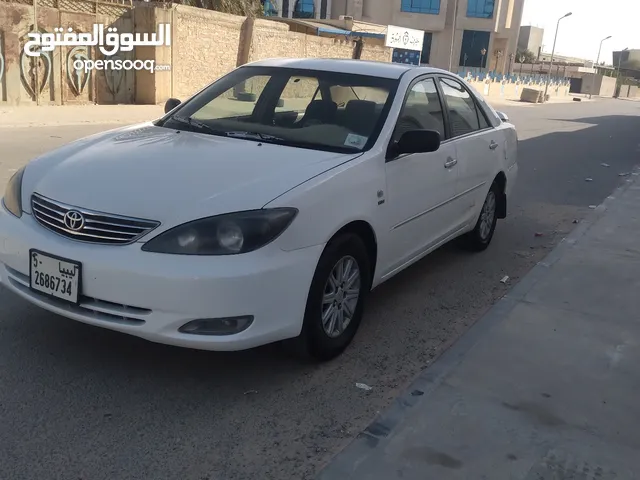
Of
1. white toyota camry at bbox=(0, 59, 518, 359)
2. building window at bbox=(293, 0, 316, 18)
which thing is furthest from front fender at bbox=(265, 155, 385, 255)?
building window at bbox=(293, 0, 316, 18)

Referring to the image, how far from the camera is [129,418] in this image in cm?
319

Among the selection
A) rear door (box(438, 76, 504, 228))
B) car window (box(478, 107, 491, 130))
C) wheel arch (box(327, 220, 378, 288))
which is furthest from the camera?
car window (box(478, 107, 491, 130))

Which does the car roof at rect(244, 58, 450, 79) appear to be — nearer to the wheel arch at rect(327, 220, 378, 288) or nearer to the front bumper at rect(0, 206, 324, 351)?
the wheel arch at rect(327, 220, 378, 288)

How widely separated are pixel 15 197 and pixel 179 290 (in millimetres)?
1273

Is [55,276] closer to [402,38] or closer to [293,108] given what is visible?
[293,108]

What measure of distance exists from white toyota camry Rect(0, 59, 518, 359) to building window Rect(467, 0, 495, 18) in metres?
69.9

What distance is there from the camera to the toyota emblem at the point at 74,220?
130 inches

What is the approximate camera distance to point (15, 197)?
371 centimetres

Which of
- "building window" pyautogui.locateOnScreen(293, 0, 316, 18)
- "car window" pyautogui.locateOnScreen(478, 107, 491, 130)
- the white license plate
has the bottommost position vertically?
the white license plate

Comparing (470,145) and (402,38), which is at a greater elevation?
(402,38)

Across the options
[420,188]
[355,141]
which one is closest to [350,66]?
[355,141]

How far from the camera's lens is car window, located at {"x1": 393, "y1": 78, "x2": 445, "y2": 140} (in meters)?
4.55

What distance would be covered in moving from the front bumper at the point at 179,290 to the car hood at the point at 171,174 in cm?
23

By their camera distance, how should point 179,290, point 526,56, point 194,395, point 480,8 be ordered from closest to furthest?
point 179,290 → point 194,395 → point 480,8 → point 526,56
